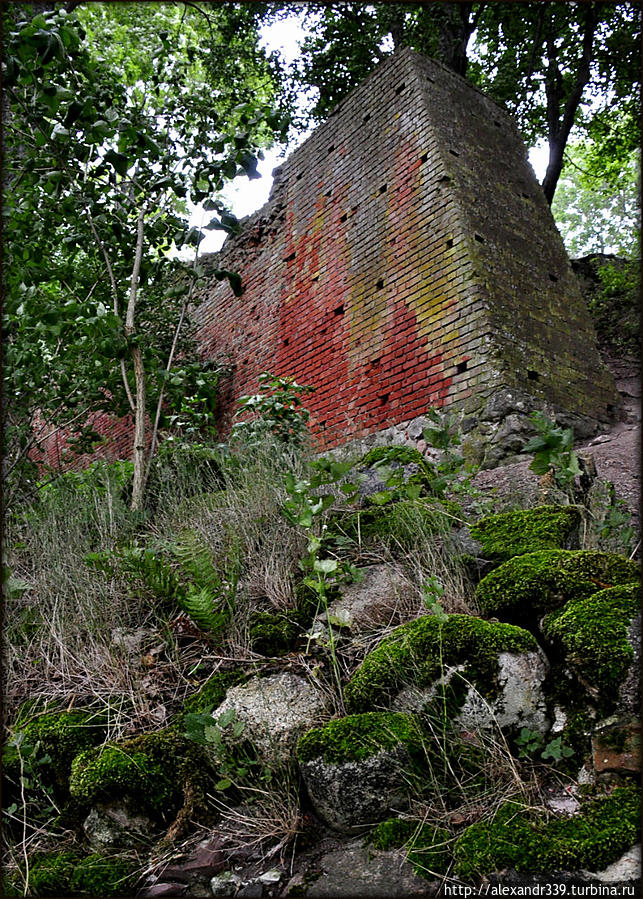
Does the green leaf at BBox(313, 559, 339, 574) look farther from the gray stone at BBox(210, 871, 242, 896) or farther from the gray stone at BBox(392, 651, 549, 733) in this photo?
the gray stone at BBox(210, 871, 242, 896)

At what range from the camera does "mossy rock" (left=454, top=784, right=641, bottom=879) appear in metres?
1.56

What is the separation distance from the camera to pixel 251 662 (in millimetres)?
2537

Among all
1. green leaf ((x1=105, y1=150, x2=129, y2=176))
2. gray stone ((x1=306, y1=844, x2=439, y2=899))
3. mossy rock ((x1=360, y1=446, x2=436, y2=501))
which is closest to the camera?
gray stone ((x1=306, y1=844, x2=439, y2=899))

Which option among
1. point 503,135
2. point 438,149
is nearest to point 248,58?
point 503,135

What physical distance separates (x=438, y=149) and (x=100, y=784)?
6.00 metres

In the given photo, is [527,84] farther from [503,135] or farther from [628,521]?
[628,521]

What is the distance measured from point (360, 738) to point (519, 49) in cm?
1200

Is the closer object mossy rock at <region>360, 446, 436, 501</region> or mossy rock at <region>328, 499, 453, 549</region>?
mossy rock at <region>328, 499, 453, 549</region>

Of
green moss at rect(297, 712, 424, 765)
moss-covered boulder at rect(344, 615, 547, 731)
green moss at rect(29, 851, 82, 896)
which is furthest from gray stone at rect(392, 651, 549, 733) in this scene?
green moss at rect(29, 851, 82, 896)

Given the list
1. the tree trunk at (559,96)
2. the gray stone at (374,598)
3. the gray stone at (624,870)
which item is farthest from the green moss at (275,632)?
the tree trunk at (559,96)

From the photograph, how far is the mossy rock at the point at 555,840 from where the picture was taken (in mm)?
1562

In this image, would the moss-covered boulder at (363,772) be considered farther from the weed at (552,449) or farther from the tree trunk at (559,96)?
the tree trunk at (559,96)

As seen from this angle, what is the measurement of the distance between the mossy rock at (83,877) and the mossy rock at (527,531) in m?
1.82

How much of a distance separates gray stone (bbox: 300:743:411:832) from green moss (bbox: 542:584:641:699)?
63cm
